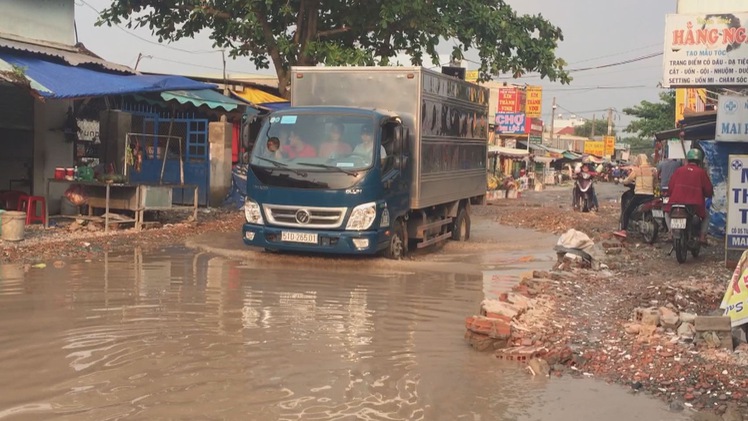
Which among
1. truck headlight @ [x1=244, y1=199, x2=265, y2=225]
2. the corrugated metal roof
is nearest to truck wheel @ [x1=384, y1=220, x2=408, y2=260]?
truck headlight @ [x1=244, y1=199, x2=265, y2=225]

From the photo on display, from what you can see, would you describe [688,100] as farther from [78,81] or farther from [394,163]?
[78,81]

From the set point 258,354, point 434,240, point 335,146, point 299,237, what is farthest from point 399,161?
point 258,354

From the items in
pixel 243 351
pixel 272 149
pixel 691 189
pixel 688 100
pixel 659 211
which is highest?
pixel 688 100

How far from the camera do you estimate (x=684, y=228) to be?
1123cm

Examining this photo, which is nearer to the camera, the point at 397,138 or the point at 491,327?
the point at 491,327

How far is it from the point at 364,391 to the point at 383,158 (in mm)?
5982

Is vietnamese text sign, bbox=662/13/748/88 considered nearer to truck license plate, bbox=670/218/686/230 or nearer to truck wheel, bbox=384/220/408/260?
truck license plate, bbox=670/218/686/230

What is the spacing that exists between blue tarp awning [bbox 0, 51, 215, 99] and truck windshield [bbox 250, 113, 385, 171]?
375 centimetres

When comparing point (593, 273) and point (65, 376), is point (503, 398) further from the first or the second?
point (593, 273)

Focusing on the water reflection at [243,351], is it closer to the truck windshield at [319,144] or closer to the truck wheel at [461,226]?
the truck windshield at [319,144]

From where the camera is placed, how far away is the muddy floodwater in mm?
4988

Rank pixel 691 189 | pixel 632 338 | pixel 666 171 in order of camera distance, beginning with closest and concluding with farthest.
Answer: pixel 632 338 → pixel 691 189 → pixel 666 171

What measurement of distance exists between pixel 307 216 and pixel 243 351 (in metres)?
4.68

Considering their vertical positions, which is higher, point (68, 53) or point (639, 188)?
point (68, 53)
